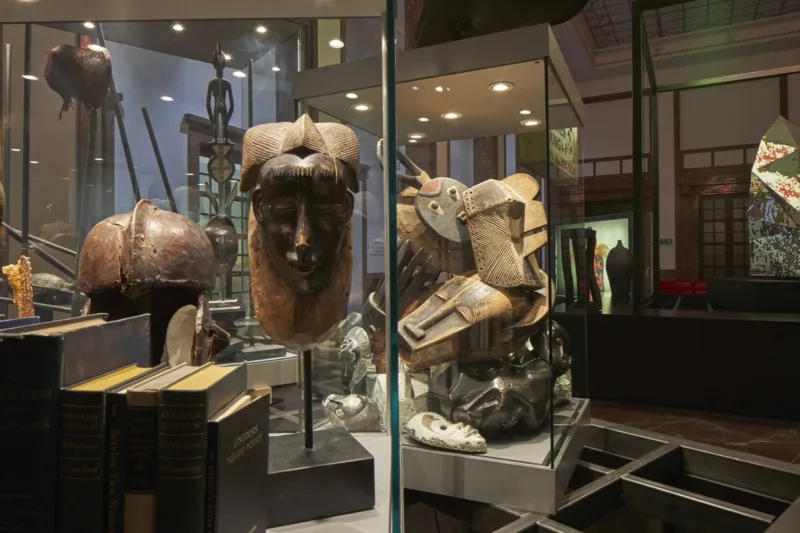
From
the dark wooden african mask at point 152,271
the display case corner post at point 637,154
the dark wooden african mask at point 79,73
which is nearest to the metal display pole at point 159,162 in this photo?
the dark wooden african mask at point 79,73

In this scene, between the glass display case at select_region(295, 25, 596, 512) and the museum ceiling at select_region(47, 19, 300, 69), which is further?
the glass display case at select_region(295, 25, 596, 512)

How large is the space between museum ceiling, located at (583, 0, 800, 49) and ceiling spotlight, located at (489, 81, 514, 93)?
352 cm

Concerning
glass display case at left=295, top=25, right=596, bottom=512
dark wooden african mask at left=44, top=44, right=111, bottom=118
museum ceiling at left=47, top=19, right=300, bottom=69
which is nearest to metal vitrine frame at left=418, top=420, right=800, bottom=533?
glass display case at left=295, top=25, right=596, bottom=512

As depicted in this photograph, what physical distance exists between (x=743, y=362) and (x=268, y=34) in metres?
2.70

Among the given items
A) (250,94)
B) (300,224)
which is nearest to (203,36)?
(250,94)

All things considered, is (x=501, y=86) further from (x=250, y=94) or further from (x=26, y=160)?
(x=26, y=160)

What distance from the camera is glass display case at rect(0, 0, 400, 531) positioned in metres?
1.08

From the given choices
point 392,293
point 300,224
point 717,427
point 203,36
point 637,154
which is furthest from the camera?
point 637,154

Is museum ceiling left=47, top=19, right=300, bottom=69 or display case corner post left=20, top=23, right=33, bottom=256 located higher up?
museum ceiling left=47, top=19, right=300, bottom=69

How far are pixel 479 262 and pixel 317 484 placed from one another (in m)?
0.80

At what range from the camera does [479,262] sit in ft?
5.31

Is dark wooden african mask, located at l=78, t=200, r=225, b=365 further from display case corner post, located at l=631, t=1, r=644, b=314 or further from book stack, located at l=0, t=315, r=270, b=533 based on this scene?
display case corner post, located at l=631, t=1, r=644, b=314

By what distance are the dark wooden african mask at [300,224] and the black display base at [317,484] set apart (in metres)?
0.23

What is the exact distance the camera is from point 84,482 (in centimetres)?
65
